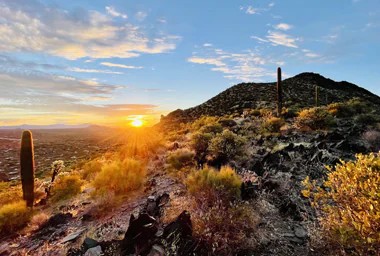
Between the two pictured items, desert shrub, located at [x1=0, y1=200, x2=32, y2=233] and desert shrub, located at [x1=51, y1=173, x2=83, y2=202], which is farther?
desert shrub, located at [x1=51, y1=173, x2=83, y2=202]

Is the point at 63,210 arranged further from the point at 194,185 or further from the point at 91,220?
the point at 194,185

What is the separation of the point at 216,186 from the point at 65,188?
8.78 meters

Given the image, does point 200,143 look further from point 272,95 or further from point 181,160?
point 272,95

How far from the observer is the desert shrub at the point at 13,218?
9.54 metres

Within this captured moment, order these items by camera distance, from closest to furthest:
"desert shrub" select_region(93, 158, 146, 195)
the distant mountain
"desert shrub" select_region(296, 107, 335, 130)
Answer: "desert shrub" select_region(93, 158, 146, 195)
"desert shrub" select_region(296, 107, 335, 130)
the distant mountain

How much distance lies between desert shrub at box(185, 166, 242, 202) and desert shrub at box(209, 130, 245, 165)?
325 centimetres

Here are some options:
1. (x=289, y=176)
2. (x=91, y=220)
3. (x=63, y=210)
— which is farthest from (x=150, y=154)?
(x=289, y=176)

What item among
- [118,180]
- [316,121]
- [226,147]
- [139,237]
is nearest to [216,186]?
[139,237]

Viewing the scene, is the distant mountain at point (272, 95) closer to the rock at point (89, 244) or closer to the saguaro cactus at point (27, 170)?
the saguaro cactus at point (27, 170)

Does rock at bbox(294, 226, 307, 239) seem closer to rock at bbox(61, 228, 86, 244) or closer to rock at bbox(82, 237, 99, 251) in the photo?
rock at bbox(82, 237, 99, 251)

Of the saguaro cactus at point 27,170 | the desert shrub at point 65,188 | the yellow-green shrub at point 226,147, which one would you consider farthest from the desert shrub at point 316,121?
the saguaro cactus at point 27,170

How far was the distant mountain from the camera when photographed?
39656mm

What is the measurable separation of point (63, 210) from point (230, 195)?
6.81m

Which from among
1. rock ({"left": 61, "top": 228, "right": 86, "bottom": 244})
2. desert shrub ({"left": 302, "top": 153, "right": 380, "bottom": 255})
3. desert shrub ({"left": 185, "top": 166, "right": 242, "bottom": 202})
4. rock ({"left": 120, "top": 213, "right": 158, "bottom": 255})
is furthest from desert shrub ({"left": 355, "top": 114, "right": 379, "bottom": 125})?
rock ({"left": 61, "top": 228, "right": 86, "bottom": 244})
